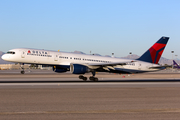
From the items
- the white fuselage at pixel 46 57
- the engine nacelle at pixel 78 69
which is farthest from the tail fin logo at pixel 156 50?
the engine nacelle at pixel 78 69

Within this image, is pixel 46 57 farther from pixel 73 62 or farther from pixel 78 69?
pixel 78 69

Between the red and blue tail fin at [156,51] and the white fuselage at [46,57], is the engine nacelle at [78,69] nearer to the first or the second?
the white fuselage at [46,57]

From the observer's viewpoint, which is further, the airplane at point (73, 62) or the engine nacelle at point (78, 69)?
the airplane at point (73, 62)

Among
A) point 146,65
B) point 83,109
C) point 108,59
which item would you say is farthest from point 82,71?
point 83,109

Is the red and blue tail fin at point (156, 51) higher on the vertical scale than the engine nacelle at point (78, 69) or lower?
higher

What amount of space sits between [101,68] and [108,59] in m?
3.32

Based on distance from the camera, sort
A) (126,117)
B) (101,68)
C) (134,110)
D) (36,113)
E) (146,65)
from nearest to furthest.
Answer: (126,117) < (36,113) < (134,110) < (101,68) < (146,65)

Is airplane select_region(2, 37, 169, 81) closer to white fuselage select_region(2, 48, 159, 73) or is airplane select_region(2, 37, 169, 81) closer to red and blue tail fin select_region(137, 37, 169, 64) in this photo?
white fuselage select_region(2, 48, 159, 73)

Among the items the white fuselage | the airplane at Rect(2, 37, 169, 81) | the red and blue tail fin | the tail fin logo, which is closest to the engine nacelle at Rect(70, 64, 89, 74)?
the airplane at Rect(2, 37, 169, 81)

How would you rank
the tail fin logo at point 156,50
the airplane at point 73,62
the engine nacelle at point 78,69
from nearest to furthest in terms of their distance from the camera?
the engine nacelle at point 78,69 < the airplane at point 73,62 < the tail fin logo at point 156,50

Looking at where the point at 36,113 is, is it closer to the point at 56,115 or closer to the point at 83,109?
the point at 56,115

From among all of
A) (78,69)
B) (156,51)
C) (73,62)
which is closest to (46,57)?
(73,62)

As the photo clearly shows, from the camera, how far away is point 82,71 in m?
38.5

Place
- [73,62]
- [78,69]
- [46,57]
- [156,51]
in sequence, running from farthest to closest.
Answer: [156,51]
[73,62]
[46,57]
[78,69]
